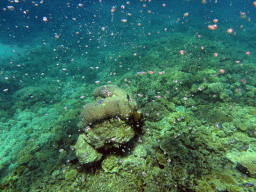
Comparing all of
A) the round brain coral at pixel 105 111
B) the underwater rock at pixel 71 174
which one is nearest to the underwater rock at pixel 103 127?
the round brain coral at pixel 105 111

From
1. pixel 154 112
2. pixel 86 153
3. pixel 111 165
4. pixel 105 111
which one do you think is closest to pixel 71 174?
pixel 86 153

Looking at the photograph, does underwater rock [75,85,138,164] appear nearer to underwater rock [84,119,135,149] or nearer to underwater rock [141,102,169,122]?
underwater rock [84,119,135,149]

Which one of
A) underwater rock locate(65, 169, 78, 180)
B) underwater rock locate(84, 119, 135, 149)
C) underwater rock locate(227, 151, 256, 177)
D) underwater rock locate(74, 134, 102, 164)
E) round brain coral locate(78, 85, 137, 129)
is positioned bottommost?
underwater rock locate(65, 169, 78, 180)

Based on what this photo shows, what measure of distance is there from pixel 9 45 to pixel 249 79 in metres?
46.0

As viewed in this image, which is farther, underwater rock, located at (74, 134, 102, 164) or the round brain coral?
the round brain coral

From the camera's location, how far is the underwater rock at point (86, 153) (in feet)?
14.8

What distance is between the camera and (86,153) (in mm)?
4551

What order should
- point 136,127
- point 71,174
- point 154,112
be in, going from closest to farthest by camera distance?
point 71,174, point 136,127, point 154,112

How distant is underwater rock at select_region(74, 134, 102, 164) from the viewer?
14.8ft

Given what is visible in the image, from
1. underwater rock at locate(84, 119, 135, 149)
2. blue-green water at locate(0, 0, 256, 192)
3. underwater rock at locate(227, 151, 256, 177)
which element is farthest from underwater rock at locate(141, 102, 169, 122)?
underwater rock at locate(227, 151, 256, 177)

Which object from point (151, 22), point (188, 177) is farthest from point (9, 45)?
point (188, 177)

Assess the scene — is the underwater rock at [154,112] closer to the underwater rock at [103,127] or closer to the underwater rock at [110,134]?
the underwater rock at [103,127]

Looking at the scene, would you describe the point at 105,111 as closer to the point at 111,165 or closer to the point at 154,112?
the point at 111,165

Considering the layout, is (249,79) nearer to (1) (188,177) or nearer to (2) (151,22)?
(1) (188,177)
